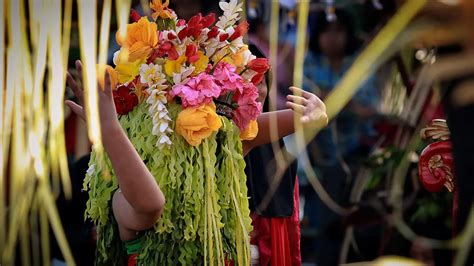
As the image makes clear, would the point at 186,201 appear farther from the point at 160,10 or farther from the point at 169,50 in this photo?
the point at 160,10

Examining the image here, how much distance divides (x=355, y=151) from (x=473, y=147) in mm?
2698

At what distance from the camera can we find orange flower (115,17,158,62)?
2.71m

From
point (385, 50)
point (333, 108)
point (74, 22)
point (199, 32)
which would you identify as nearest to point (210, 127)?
point (199, 32)

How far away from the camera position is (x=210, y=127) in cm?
268

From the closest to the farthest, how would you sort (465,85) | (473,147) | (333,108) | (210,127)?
(465,85) < (473,147) < (210,127) < (333,108)

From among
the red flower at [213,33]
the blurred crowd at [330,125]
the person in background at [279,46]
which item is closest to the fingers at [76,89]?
the red flower at [213,33]

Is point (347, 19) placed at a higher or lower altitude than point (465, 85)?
higher

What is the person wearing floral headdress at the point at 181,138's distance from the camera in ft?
8.73

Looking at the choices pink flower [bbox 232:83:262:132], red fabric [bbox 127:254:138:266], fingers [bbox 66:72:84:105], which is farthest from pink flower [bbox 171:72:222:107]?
red fabric [bbox 127:254:138:266]

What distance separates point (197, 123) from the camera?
8.65 feet

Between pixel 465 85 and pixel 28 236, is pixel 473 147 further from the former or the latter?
pixel 28 236

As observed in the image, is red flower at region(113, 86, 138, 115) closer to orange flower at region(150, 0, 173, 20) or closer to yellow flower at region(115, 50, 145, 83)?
yellow flower at region(115, 50, 145, 83)

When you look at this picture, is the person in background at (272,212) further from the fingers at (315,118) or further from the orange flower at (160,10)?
the orange flower at (160,10)

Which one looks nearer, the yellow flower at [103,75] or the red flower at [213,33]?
the yellow flower at [103,75]
